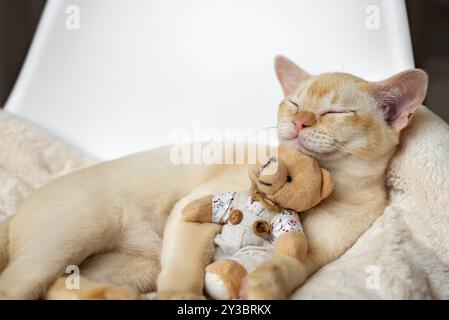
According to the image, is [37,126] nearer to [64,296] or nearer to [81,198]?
[81,198]

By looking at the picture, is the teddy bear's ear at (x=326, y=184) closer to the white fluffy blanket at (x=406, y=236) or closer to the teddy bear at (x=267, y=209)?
the teddy bear at (x=267, y=209)

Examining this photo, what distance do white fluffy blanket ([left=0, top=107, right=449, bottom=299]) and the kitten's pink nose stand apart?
21 cm

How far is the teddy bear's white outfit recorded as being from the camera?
0.95m

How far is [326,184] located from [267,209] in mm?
109

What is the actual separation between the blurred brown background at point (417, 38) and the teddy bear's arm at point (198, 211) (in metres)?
1.82

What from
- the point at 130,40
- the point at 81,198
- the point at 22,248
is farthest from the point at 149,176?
the point at 130,40

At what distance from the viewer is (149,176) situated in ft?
3.81

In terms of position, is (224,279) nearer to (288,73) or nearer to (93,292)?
(93,292)

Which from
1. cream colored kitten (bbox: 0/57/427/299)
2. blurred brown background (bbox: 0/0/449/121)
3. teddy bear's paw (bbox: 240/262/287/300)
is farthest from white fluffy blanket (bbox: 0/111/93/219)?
blurred brown background (bbox: 0/0/449/121)

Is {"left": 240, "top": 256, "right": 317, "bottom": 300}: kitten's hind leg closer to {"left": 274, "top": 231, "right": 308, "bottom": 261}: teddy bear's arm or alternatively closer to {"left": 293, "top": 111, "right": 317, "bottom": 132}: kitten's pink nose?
{"left": 274, "top": 231, "right": 308, "bottom": 261}: teddy bear's arm

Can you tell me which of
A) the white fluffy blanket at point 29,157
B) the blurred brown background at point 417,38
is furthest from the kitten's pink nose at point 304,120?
the blurred brown background at point 417,38

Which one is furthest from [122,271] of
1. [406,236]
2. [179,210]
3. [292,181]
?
[406,236]
